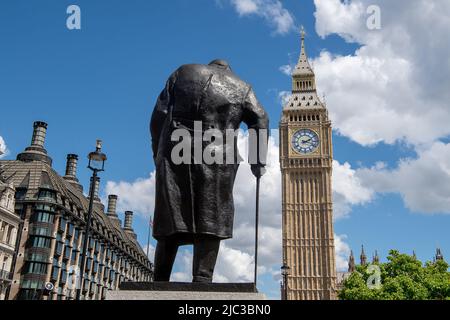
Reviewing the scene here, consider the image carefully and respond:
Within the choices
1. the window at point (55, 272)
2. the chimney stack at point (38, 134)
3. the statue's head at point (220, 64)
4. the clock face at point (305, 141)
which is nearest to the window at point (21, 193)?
the window at point (55, 272)

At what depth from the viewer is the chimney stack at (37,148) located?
5903 cm

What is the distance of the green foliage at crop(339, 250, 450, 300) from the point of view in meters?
38.2

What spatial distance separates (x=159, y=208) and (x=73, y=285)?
178 feet

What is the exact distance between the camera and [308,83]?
321 ft

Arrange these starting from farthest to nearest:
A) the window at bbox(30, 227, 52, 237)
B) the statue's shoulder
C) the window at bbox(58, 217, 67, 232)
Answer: the window at bbox(58, 217, 67, 232) < the window at bbox(30, 227, 52, 237) < the statue's shoulder

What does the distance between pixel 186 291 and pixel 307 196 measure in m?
85.3

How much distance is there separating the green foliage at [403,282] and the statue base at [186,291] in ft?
115

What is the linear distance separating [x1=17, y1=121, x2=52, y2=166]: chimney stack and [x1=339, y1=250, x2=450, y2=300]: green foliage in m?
39.1

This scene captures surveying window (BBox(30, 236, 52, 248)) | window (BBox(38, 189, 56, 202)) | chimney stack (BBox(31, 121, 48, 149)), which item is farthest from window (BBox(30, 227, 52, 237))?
chimney stack (BBox(31, 121, 48, 149))

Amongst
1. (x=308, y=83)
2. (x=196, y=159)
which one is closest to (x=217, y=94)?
(x=196, y=159)

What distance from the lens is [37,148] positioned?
60219mm

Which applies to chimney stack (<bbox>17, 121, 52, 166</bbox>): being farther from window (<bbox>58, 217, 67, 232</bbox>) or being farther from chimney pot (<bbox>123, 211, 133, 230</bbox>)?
chimney pot (<bbox>123, 211, 133, 230</bbox>)
